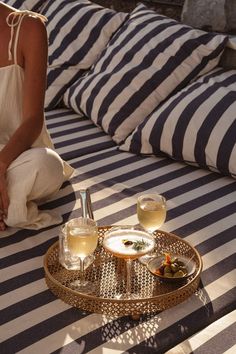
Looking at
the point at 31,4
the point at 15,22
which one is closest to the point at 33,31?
the point at 15,22

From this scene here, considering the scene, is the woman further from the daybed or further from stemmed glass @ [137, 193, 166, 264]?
stemmed glass @ [137, 193, 166, 264]

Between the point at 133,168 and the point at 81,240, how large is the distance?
3.79 feet

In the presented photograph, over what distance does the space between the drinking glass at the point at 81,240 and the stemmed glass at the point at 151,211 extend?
223 millimetres

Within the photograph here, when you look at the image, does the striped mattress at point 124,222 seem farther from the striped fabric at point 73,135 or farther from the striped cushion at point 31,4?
the striped cushion at point 31,4

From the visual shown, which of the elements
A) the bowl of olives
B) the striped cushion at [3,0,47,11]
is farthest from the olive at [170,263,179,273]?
the striped cushion at [3,0,47,11]

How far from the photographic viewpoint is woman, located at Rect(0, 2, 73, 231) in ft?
7.68

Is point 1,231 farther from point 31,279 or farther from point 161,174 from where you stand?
point 161,174

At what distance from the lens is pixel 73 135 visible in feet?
10.8

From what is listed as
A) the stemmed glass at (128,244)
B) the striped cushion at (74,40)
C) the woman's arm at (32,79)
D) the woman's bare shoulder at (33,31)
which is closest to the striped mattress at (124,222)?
the stemmed glass at (128,244)

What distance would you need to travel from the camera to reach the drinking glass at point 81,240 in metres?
1.81

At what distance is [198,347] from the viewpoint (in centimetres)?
173

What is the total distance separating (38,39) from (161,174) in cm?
81

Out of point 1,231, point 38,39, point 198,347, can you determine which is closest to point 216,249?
point 198,347

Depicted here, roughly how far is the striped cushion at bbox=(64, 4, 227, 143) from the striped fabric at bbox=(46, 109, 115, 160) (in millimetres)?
64
